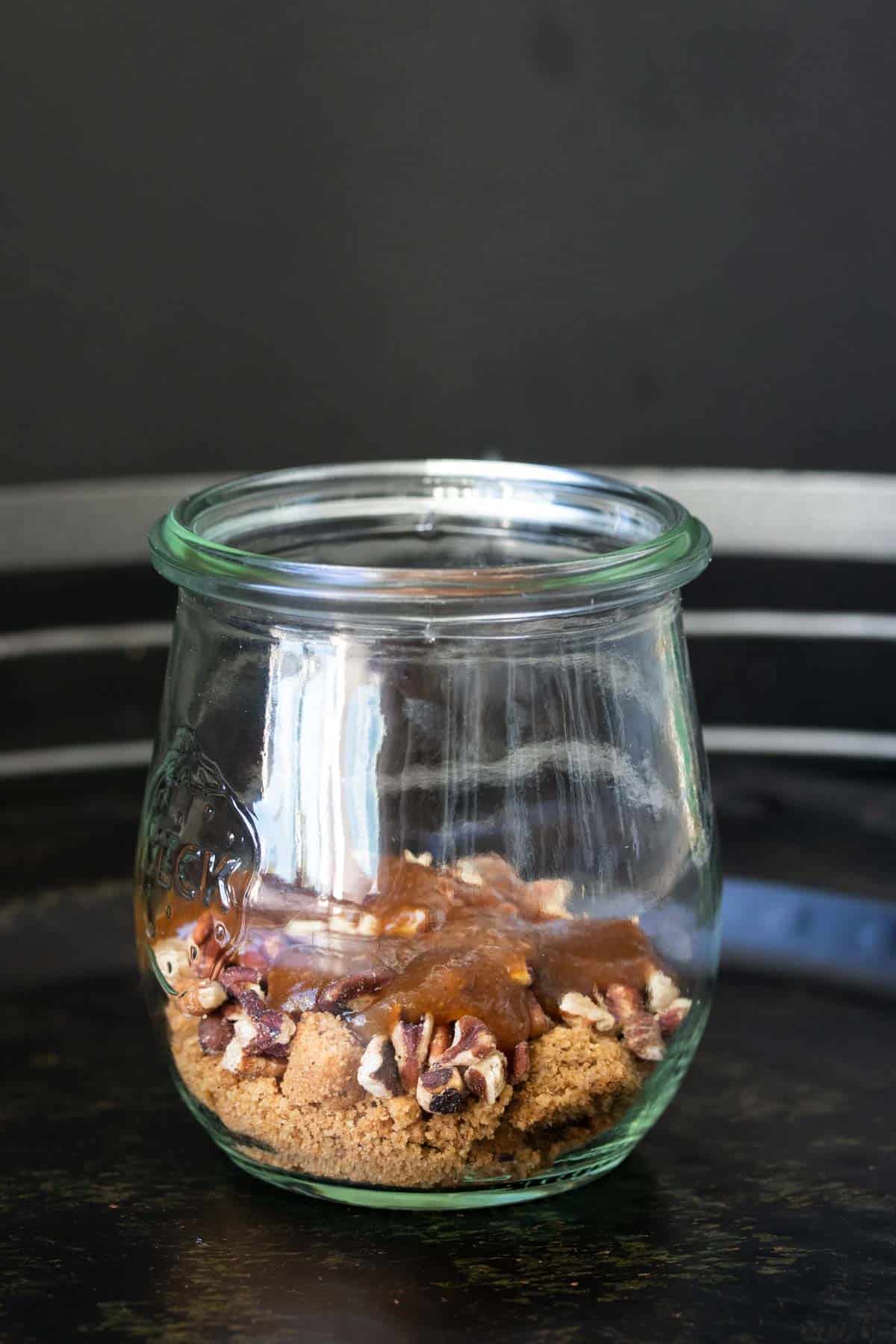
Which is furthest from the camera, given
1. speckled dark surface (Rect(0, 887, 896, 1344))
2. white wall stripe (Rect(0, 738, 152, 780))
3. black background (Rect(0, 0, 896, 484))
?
black background (Rect(0, 0, 896, 484))

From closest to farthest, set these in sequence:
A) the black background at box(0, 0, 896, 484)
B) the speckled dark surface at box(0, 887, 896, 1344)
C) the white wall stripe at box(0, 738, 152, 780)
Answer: the speckled dark surface at box(0, 887, 896, 1344), the white wall stripe at box(0, 738, 152, 780), the black background at box(0, 0, 896, 484)

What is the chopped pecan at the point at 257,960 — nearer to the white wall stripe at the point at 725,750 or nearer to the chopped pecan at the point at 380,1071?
the chopped pecan at the point at 380,1071

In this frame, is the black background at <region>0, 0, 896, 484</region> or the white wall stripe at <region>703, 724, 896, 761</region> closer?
the white wall stripe at <region>703, 724, 896, 761</region>

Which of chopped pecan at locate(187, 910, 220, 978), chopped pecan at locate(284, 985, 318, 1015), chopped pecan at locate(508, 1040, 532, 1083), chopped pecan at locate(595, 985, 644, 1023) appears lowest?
chopped pecan at locate(508, 1040, 532, 1083)

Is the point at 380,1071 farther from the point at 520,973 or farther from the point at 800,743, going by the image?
the point at 800,743

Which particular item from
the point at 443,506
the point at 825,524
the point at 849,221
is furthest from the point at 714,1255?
the point at 849,221

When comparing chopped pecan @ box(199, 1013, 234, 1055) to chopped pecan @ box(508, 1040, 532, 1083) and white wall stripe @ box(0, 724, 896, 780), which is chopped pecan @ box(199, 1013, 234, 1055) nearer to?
chopped pecan @ box(508, 1040, 532, 1083)

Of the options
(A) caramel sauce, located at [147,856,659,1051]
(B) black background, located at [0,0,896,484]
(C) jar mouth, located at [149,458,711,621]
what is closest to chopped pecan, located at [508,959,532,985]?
(A) caramel sauce, located at [147,856,659,1051]
